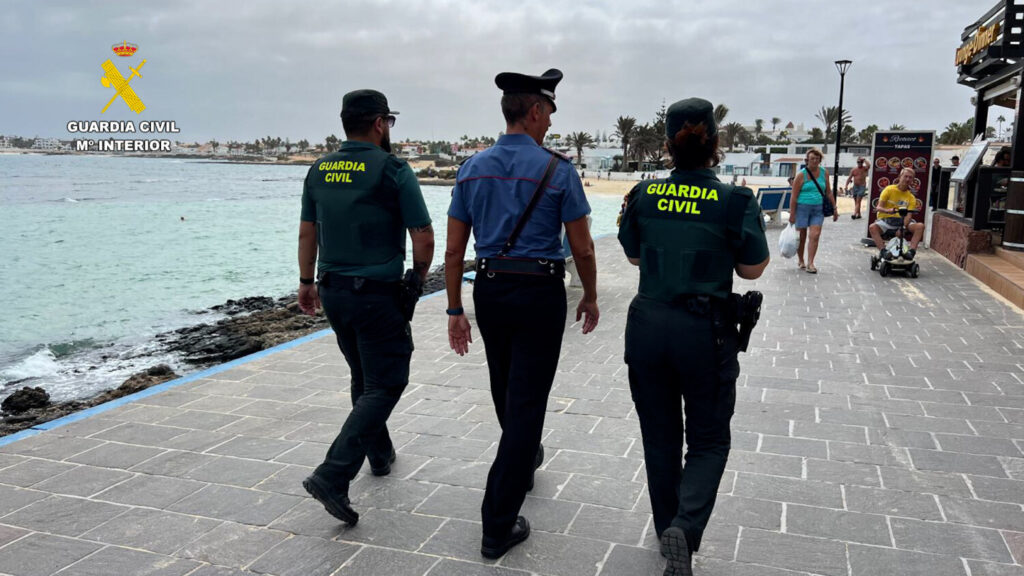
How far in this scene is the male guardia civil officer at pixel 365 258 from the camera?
334cm

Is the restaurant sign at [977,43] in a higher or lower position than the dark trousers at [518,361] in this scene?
higher

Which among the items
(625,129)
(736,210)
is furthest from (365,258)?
→ (625,129)

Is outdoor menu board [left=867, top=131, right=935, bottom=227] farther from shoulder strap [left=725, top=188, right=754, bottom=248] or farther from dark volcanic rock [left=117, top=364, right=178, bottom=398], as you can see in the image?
shoulder strap [left=725, top=188, right=754, bottom=248]

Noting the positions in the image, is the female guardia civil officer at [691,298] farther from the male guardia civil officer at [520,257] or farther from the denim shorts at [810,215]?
the denim shorts at [810,215]

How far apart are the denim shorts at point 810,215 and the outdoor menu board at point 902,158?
4.95 m

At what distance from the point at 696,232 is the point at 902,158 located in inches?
561

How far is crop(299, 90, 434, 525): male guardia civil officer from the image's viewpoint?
10.9 feet

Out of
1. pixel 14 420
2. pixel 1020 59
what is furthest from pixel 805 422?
pixel 1020 59

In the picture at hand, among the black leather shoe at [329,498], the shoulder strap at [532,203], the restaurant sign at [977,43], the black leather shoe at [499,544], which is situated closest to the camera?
the shoulder strap at [532,203]

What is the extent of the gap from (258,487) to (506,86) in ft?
7.94

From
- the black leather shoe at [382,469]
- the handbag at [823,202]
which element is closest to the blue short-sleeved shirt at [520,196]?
the black leather shoe at [382,469]

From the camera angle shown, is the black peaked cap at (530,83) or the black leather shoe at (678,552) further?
the black peaked cap at (530,83)

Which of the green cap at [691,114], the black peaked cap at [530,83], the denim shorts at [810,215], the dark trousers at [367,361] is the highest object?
the black peaked cap at [530,83]

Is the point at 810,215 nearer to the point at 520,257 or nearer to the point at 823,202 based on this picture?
the point at 823,202
